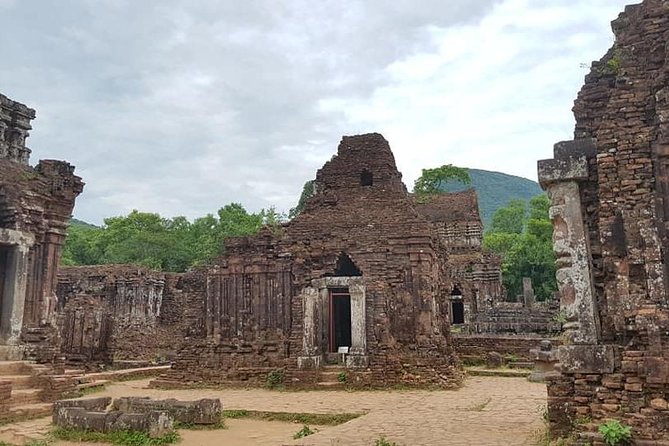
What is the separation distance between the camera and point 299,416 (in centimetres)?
1227

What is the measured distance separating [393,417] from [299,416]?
201cm

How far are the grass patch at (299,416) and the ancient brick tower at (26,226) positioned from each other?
5661 millimetres

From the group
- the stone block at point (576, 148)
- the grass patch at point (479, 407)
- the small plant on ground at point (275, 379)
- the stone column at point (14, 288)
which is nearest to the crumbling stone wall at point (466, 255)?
the small plant on ground at point (275, 379)

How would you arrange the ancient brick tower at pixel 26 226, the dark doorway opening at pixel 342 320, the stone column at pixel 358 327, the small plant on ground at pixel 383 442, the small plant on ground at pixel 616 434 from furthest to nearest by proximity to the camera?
the dark doorway opening at pixel 342 320, the stone column at pixel 358 327, the ancient brick tower at pixel 26 226, the small plant on ground at pixel 383 442, the small plant on ground at pixel 616 434

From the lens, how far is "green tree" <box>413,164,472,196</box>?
185 feet

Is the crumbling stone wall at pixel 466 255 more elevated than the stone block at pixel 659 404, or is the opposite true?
the crumbling stone wall at pixel 466 255

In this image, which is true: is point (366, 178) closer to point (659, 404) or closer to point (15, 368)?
point (15, 368)

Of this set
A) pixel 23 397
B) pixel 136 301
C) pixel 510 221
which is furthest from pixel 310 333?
pixel 510 221

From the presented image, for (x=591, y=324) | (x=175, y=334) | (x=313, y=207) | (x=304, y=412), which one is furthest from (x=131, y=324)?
Answer: (x=591, y=324)

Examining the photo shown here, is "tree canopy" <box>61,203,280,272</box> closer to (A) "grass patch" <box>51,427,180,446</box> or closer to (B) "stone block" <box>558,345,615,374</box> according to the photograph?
(A) "grass patch" <box>51,427,180,446</box>

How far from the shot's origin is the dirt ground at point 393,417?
8.96 m

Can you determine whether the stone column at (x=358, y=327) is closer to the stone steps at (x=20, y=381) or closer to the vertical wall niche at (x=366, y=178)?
the vertical wall niche at (x=366, y=178)

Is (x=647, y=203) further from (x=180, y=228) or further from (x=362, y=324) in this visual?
(x=180, y=228)

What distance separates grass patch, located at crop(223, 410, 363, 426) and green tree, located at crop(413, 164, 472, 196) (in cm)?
4481
